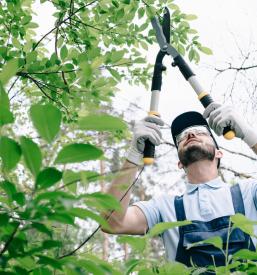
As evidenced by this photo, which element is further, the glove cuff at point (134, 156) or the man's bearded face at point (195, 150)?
the man's bearded face at point (195, 150)

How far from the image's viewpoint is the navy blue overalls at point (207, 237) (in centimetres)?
244

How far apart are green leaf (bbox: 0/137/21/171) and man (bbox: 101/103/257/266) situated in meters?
1.85

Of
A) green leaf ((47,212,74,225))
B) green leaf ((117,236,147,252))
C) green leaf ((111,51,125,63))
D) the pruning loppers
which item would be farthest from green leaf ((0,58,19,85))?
the pruning loppers

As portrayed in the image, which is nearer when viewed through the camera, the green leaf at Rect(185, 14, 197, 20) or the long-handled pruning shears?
the long-handled pruning shears

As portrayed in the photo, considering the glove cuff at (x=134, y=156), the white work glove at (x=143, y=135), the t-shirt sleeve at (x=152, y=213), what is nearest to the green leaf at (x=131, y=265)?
the white work glove at (x=143, y=135)

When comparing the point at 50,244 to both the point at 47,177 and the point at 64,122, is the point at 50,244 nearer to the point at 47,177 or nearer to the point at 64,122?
the point at 47,177

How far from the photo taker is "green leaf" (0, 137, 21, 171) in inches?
21.1

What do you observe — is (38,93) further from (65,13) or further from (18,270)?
(18,270)

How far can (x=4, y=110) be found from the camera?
550mm

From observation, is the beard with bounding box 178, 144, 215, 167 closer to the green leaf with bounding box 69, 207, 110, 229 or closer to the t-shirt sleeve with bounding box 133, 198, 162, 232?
the t-shirt sleeve with bounding box 133, 198, 162, 232

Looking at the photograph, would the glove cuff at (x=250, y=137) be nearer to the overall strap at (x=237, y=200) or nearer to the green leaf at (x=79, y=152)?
the overall strap at (x=237, y=200)

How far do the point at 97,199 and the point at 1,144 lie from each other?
0.47ft

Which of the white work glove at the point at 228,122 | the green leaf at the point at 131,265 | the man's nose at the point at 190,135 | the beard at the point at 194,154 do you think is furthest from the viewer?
the man's nose at the point at 190,135

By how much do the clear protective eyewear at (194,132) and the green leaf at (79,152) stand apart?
2730 mm
